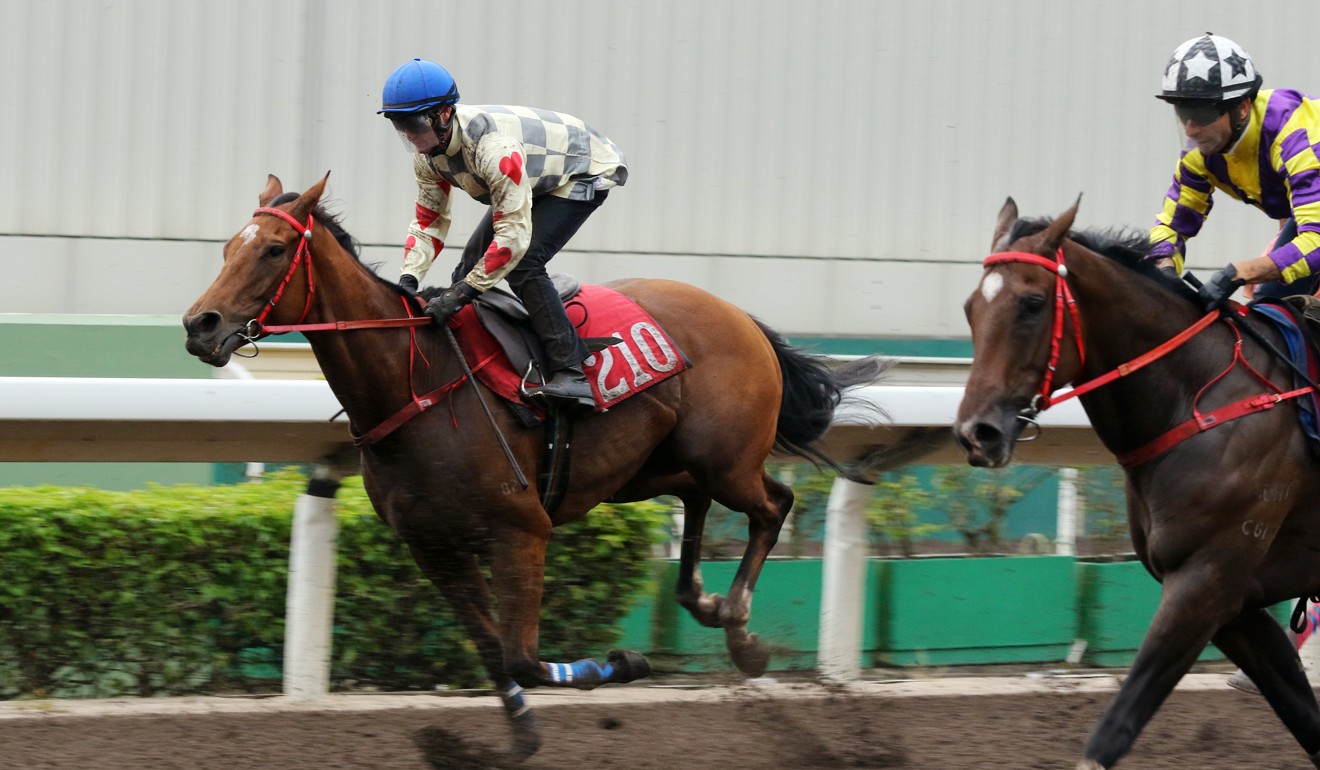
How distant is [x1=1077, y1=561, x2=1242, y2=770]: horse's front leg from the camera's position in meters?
3.35

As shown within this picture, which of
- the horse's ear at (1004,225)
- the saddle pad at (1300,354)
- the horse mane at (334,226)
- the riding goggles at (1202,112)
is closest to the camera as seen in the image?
the horse's ear at (1004,225)

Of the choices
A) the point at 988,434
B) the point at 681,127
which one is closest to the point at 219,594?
the point at 988,434

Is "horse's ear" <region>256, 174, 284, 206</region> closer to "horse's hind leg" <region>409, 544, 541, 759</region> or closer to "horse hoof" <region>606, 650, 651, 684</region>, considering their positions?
"horse's hind leg" <region>409, 544, 541, 759</region>

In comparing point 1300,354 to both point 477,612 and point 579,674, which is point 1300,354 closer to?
point 579,674

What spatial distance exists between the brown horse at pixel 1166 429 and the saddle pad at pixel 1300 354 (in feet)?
0.10

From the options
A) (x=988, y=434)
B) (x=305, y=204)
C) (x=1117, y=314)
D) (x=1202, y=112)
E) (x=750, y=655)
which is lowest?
(x=750, y=655)

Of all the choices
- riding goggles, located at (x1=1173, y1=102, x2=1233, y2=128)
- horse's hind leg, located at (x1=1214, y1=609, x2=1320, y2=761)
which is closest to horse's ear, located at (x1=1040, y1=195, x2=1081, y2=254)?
riding goggles, located at (x1=1173, y1=102, x2=1233, y2=128)

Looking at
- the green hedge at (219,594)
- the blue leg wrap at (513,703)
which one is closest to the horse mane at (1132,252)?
the green hedge at (219,594)

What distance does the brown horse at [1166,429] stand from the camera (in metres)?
3.40

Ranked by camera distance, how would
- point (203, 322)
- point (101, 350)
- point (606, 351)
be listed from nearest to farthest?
point (203, 322)
point (606, 351)
point (101, 350)

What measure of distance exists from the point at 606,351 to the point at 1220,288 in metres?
1.77

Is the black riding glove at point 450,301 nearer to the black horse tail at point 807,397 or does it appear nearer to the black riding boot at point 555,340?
the black riding boot at point 555,340

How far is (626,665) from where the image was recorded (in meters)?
4.29

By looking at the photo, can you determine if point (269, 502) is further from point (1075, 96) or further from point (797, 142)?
point (1075, 96)
